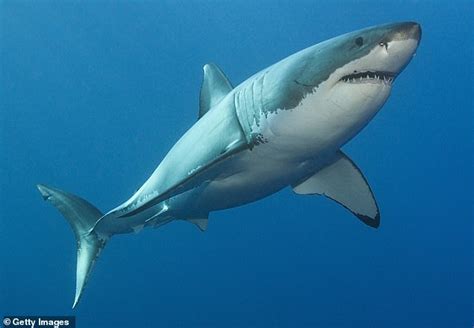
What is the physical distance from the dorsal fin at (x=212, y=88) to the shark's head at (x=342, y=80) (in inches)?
61.2

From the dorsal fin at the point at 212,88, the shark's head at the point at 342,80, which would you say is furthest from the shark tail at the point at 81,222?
the shark's head at the point at 342,80

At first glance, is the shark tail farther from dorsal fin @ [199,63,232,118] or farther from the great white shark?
dorsal fin @ [199,63,232,118]

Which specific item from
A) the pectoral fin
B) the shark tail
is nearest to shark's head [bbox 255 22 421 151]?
the pectoral fin

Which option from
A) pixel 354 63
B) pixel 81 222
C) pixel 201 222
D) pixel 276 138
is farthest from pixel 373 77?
pixel 81 222

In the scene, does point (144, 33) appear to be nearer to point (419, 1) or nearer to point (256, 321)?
point (419, 1)

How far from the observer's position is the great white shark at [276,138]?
10.2 feet

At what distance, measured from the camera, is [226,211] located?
1183 inches

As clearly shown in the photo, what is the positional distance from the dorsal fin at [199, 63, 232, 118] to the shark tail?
94.9 inches

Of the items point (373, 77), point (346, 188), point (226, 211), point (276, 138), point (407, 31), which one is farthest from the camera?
point (226, 211)

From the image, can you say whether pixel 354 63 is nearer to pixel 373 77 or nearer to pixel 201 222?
pixel 373 77

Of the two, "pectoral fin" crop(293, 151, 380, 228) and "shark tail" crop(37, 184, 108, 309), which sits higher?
"shark tail" crop(37, 184, 108, 309)

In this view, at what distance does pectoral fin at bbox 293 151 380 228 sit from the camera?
5241 mm

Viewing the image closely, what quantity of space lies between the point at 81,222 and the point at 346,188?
366 centimetres

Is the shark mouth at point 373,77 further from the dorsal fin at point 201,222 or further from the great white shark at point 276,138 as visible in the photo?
the dorsal fin at point 201,222
